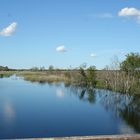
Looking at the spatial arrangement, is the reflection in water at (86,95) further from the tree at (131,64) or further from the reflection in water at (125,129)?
the reflection in water at (125,129)

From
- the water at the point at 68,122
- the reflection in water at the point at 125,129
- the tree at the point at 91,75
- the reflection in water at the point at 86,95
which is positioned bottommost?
A: the reflection in water at the point at 125,129

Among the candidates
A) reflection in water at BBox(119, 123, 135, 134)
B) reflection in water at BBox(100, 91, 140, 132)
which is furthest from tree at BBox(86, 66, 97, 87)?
reflection in water at BBox(119, 123, 135, 134)

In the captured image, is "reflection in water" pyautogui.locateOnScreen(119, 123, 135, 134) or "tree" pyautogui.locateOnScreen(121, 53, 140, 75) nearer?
"reflection in water" pyautogui.locateOnScreen(119, 123, 135, 134)

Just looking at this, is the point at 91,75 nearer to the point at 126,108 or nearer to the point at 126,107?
the point at 126,107

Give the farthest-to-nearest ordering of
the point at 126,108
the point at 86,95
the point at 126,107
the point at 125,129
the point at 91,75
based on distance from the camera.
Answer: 1. the point at 91,75
2. the point at 86,95
3. the point at 126,107
4. the point at 126,108
5. the point at 125,129

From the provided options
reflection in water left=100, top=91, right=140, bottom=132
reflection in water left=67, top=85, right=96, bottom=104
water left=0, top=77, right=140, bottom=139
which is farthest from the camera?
reflection in water left=67, top=85, right=96, bottom=104

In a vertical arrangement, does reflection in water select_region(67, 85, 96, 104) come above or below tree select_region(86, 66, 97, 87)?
below

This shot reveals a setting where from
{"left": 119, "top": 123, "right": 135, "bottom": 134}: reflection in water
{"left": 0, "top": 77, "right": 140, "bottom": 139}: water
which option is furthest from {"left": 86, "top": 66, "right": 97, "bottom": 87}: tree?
{"left": 119, "top": 123, "right": 135, "bottom": 134}: reflection in water

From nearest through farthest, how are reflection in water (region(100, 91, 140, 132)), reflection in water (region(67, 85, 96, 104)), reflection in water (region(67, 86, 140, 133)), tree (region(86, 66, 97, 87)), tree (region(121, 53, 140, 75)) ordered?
reflection in water (region(67, 86, 140, 133)) < reflection in water (region(100, 91, 140, 132)) < reflection in water (region(67, 85, 96, 104)) < tree (region(121, 53, 140, 75)) < tree (region(86, 66, 97, 87))

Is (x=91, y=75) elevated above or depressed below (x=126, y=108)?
above

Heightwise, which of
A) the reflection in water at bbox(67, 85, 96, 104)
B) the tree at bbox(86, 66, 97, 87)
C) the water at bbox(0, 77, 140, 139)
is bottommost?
the water at bbox(0, 77, 140, 139)

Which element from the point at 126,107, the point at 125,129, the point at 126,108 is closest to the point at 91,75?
the point at 126,107

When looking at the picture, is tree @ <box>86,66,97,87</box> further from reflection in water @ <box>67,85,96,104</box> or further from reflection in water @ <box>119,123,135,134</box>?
reflection in water @ <box>119,123,135,134</box>

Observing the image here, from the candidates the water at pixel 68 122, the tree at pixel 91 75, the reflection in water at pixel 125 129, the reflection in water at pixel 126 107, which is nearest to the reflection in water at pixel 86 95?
the reflection in water at pixel 126 107
